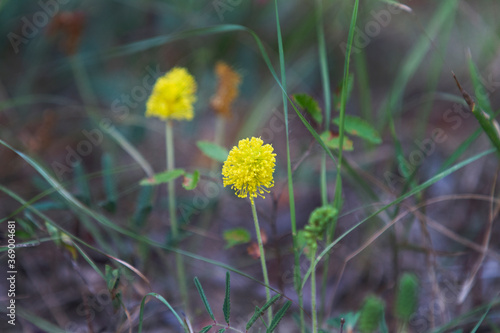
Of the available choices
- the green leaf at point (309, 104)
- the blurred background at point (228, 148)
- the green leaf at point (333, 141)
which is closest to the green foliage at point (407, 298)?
the blurred background at point (228, 148)

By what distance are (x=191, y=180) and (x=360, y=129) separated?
525 millimetres

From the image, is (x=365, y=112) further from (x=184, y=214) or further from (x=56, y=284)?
(x=56, y=284)

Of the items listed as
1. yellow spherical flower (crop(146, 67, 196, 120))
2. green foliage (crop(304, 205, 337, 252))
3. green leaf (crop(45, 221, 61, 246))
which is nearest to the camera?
green foliage (crop(304, 205, 337, 252))

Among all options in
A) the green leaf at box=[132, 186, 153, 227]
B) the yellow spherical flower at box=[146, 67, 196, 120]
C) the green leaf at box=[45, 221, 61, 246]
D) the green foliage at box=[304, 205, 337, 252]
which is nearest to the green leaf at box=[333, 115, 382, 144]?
the green foliage at box=[304, 205, 337, 252]

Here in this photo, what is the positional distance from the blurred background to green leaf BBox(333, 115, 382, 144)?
75mm

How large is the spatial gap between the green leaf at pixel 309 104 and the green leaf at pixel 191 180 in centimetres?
35

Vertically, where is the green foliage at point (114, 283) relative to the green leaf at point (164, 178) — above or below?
below

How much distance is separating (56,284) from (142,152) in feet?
2.95

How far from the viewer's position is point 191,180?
1342mm

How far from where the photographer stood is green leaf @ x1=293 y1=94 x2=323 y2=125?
1278 mm

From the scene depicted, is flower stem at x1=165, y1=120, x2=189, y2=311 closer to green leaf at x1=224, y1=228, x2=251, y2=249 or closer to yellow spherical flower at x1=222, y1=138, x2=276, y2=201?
green leaf at x1=224, y1=228, x2=251, y2=249

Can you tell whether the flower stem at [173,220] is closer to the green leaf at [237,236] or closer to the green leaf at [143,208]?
the green leaf at [143,208]

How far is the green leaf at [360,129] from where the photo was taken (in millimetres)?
1330

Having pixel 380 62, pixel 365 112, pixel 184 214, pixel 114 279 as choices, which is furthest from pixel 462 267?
pixel 380 62
